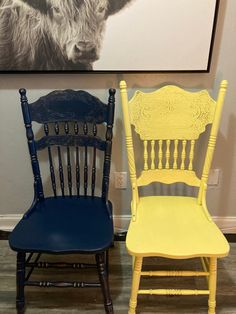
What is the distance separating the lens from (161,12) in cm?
159

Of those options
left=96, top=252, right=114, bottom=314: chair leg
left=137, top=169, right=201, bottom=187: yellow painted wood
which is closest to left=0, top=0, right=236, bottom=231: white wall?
left=137, top=169, right=201, bottom=187: yellow painted wood

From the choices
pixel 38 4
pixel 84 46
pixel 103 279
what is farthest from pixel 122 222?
pixel 38 4

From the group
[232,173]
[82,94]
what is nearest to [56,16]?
[82,94]

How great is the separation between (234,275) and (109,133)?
1076 millimetres

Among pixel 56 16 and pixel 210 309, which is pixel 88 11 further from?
pixel 210 309

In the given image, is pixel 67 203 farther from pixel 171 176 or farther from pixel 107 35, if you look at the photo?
pixel 107 35

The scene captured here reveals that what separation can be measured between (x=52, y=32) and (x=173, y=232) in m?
1.12

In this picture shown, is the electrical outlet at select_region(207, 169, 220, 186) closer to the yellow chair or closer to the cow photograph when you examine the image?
the yellow chair

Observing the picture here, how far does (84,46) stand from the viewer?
1.66 m

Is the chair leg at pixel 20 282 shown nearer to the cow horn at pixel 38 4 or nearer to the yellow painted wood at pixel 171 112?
the yellow painted wood at pixel 171 112

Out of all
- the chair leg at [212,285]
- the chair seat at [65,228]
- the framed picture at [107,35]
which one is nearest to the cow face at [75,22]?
the framed picture at [107,35]

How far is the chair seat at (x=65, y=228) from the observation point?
4.71ft

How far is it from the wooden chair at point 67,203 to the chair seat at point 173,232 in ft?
0.45

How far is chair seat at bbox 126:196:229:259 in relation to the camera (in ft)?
4.59
